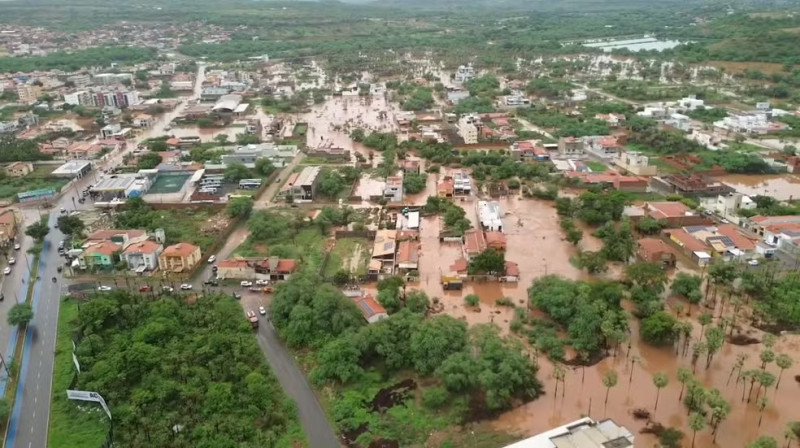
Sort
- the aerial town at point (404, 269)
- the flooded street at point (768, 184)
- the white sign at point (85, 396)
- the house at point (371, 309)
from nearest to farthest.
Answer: the aerial town at point (404, 269), the white sign at point (85, 396), the house at point (371, 309), the flooded street at point (768, 184)

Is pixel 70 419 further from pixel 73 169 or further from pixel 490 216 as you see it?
pixel 73 169

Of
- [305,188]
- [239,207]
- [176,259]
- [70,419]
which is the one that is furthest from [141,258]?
[305,188]

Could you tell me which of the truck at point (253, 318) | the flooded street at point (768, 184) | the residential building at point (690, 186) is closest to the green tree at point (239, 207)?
the truck at point (253, 318)

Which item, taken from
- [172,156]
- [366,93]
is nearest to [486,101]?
[366,93]

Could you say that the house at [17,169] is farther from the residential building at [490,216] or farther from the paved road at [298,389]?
the residential building at [490,216]

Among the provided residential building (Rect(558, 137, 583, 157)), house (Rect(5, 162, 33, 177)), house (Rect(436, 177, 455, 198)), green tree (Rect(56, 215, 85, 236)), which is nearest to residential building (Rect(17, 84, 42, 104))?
house (Rect(5, 162, 33, 177))

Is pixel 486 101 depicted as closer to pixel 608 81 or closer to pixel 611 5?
pixel 608 81
